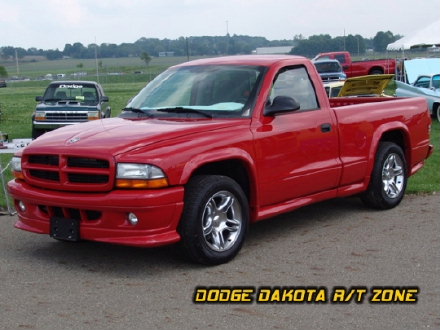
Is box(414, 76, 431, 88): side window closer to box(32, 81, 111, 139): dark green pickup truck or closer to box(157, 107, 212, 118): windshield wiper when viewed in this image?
box(32, 81, 111, 139): dark green pickup truck

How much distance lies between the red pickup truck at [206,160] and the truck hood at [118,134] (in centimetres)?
1

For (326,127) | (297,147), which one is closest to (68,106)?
(326,127)

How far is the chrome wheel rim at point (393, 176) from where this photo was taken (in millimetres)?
8300

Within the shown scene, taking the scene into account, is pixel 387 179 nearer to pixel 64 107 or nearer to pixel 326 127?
pixel 326 127

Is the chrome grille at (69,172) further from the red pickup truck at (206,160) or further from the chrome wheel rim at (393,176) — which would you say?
the chrome wheel rim at (393,176)

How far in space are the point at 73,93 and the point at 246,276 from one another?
572 inches

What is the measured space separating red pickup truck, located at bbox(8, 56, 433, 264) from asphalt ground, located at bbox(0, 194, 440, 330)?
0.31 meters

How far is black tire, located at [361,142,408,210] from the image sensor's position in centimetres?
812

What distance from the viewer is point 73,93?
19500 mm

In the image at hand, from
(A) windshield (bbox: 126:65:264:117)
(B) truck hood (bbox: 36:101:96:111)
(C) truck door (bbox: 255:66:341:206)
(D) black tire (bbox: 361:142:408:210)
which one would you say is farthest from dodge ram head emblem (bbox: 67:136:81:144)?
(B) truck hood (bbox: 36:101:96:111)

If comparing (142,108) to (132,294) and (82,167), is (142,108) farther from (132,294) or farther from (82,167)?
(132,294)

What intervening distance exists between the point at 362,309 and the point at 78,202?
231cm

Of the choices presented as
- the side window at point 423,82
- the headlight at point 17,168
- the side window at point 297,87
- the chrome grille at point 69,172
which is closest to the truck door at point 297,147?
the side window at point 297,87

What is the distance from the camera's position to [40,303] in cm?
523
